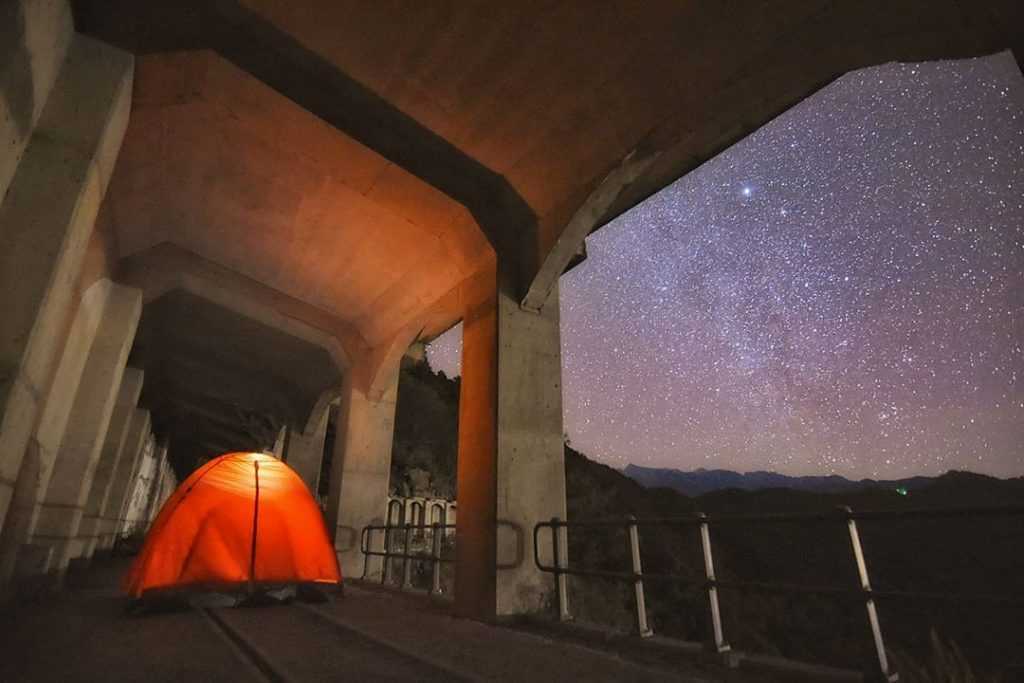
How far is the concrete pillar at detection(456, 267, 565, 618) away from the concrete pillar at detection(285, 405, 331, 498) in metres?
7.56

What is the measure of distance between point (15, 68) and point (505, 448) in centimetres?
427

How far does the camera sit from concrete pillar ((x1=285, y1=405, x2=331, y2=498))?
1204 centimetres

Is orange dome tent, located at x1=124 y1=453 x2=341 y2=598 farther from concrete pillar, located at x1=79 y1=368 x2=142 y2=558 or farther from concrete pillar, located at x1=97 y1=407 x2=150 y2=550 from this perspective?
concrete pillar, located at x1=97 y1=407 x2=150 y2=550

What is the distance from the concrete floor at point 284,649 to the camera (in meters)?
2.63

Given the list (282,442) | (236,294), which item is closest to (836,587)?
(236,294)

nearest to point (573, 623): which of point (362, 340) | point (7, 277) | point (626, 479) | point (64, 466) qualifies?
point (7, 277)

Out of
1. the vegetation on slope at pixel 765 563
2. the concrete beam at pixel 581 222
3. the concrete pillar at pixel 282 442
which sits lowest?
the vegetation on slope at pixel 765 563

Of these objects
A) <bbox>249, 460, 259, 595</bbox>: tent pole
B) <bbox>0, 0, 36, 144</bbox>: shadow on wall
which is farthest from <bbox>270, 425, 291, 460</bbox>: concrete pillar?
<bbox>0, 0, 36, 144</bbox>: shadow on wall

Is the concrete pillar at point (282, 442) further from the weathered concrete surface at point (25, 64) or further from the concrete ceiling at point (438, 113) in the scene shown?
the weathered concrete surface at point (25, 64)

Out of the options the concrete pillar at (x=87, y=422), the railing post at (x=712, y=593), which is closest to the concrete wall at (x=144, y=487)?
the concrete pillar at (x=87, y=422)

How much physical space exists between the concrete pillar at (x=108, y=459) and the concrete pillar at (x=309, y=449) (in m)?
3.33

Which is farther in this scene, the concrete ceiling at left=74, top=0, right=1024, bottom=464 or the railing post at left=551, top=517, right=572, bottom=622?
the railing post at left=551, top=517, right=572, bottom=622

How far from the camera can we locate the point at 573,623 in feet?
14.1

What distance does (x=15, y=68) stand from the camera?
270cm
